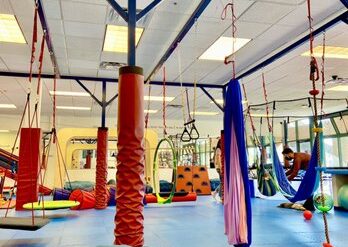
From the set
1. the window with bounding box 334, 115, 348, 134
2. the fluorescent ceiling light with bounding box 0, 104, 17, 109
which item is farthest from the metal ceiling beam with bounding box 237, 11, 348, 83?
the fluorescent ceiling light with bounding box 0, 104, 17, 109

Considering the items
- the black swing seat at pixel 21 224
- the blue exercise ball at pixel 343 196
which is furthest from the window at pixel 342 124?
the black swing seat at pixel 21 224

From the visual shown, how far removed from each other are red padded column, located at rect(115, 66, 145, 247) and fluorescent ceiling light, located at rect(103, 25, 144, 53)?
6.83 feet

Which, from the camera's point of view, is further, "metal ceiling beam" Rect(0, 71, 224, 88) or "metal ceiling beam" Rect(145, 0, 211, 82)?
"metal ceiling beam" Rect(0, 71, 224, 88)

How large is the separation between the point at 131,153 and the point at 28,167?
167 inches

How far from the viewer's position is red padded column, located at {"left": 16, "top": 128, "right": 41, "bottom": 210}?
6719 mm

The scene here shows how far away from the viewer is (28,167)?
6727 millimetres

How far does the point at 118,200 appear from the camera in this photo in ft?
11.0

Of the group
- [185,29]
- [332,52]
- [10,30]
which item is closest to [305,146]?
[332,52]

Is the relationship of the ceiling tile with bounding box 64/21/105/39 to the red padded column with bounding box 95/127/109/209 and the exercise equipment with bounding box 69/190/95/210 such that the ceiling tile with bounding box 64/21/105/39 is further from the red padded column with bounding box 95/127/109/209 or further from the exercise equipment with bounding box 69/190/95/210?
the exercise equipment with bounding box 69/190/95/210

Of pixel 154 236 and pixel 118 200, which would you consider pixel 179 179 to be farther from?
pixel 118 200

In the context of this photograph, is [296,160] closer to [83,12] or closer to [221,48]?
[221,48]

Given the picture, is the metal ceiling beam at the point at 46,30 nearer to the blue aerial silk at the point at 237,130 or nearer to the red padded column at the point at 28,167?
the red padded column at the point at 28,167

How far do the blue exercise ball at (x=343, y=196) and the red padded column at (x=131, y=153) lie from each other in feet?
17.4

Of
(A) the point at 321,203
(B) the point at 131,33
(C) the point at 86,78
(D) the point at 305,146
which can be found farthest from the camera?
(D) the point at 305,146
